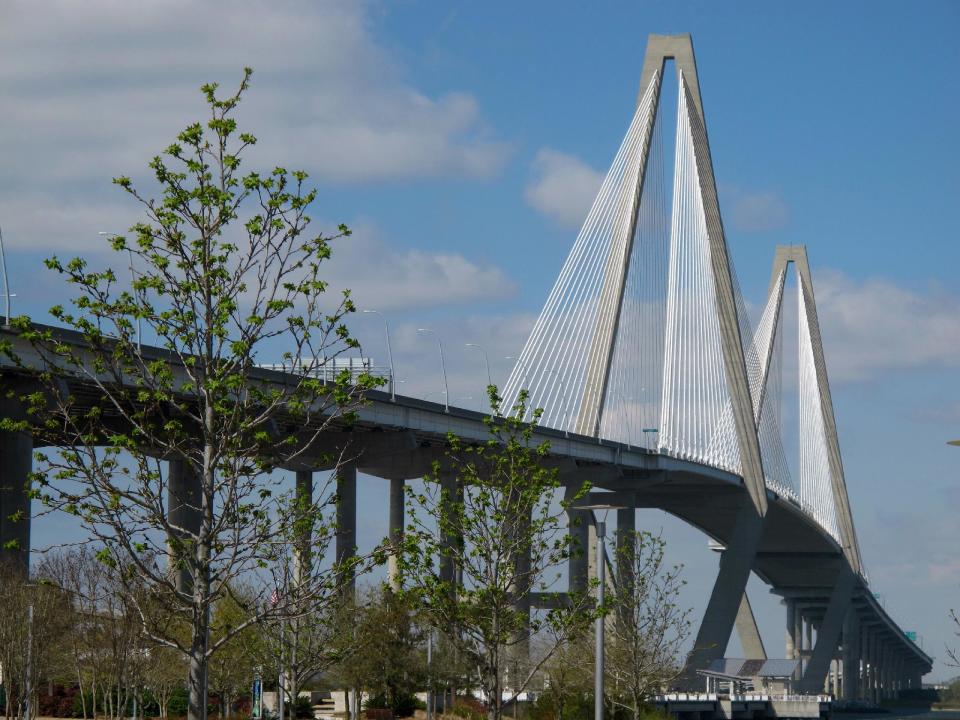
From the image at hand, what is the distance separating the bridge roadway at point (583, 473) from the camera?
131 feet

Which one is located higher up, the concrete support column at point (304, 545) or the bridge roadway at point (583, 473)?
the bridge roadway at point (583, 473)

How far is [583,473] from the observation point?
250 feet

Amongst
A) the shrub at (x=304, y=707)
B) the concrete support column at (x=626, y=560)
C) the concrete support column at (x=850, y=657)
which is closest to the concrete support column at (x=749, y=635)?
the concrete support column at (x=850, y=657)

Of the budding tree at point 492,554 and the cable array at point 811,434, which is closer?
the budding tree at point 492,554

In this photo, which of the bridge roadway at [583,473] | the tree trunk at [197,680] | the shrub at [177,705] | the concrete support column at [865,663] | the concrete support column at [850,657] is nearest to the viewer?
the tree trunk at [197,680]

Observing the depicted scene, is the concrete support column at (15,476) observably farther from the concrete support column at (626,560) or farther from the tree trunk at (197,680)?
the concrete support column at (626,560)

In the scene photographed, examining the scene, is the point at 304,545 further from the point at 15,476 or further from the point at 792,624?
the point at 792,624

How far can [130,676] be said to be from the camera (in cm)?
4544

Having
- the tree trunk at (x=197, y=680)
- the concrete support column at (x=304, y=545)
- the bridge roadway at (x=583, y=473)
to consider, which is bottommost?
the tree trunk at (x=197, y=680)

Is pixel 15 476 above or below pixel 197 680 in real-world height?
above

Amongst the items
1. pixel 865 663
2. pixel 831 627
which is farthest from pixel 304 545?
pixel 865 663

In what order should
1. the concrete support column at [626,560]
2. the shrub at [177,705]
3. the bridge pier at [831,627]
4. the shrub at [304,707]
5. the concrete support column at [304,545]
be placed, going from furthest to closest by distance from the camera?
the bridge pier at [831,627] < the concrete support column at [626,560] < the shrub at [304,707] < the shrub at [177,705] < the concrete support column at [304,545]

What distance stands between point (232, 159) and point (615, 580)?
42177mm

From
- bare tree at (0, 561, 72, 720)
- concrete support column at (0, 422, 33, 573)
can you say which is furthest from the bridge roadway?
bare tree at (0, 561, 72, 720)
